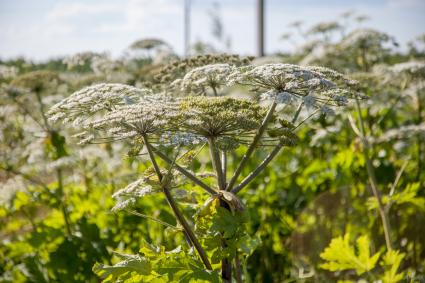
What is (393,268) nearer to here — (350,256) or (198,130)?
(350,256)

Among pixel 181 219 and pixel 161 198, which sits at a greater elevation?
pixel 181 219

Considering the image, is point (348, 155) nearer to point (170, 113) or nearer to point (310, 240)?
point (310, 240)

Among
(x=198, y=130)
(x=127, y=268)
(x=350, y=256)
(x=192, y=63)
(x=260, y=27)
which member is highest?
(x=192, y=63)

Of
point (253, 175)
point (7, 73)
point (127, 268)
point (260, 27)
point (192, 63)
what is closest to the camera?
point (127, 268)

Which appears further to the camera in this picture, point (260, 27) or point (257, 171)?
point (260, 27)

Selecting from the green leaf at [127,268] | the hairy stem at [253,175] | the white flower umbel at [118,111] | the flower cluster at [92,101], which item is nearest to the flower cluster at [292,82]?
the hairy stem at [253,175]

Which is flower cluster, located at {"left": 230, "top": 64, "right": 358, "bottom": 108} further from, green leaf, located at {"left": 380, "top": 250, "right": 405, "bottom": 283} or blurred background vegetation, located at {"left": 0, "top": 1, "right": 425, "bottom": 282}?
blurred background vegetation, located at {"left": 0, "top": 1, "right": 425, "bottom": 282}

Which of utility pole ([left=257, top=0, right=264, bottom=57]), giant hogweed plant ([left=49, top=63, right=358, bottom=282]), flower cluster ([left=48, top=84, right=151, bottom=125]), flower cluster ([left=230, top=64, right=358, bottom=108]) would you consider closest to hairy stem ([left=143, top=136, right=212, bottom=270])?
giant hogweed plant ([left=49, top=63, right=358, bottom=282])

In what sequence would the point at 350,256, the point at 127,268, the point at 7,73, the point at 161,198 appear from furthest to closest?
the point at 7,73
the point at 161,198
the point at 350,256
the point at 127,268

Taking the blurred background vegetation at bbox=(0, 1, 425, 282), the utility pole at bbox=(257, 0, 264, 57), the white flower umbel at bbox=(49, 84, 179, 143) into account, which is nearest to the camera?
the white flower umbel at bbox=(49, 84, 179, 143)

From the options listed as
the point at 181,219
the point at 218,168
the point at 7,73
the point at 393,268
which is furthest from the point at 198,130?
the point at 7,73

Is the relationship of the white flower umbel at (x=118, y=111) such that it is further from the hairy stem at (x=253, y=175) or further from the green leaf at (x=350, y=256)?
the green leaf at (x=350, y=256)

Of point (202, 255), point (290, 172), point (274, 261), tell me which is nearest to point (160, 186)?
point (202, 255)

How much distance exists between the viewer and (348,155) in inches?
221
